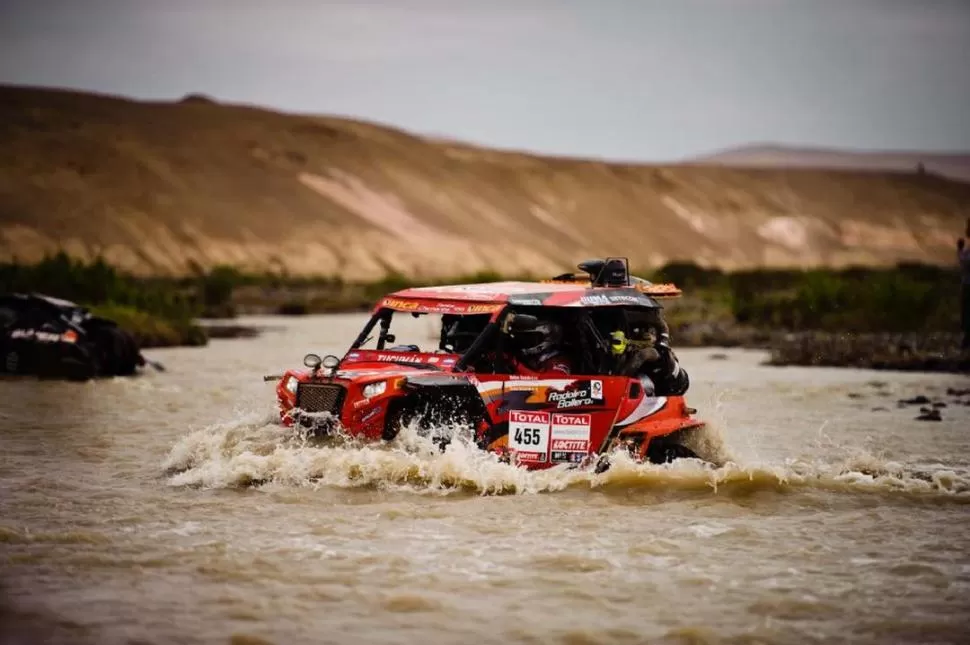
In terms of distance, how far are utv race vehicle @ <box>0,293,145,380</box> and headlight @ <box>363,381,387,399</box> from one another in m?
11.8

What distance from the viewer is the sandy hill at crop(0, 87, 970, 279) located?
320 feet

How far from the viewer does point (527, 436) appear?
12328mm

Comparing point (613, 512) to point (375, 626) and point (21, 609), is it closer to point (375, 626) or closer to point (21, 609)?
point (375, 626)

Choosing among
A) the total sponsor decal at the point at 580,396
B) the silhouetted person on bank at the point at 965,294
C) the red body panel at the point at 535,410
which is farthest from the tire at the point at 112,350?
the silhouetted person on bank at the point at 965,294

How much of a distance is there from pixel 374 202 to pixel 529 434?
108639mm

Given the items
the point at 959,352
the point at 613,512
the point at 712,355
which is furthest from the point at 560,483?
the point at 712,355

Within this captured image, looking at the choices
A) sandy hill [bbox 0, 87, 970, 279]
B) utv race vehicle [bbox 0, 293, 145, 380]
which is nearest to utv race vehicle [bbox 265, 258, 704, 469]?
utv race vehicle [bbox 0, 293, 145, 380]

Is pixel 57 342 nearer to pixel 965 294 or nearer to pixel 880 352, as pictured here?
pixel 880 352

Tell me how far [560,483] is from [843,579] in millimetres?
3234

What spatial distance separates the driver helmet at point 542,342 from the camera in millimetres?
12867

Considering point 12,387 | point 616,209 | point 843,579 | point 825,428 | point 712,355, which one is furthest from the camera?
point 616,209

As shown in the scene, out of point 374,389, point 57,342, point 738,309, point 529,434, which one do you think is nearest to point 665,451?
point 529,434

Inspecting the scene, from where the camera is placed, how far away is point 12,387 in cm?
2156

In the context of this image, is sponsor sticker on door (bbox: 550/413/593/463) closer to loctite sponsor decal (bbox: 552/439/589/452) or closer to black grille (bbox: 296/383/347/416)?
loctite sponsor decal (bbox: 552/439/589/452)
